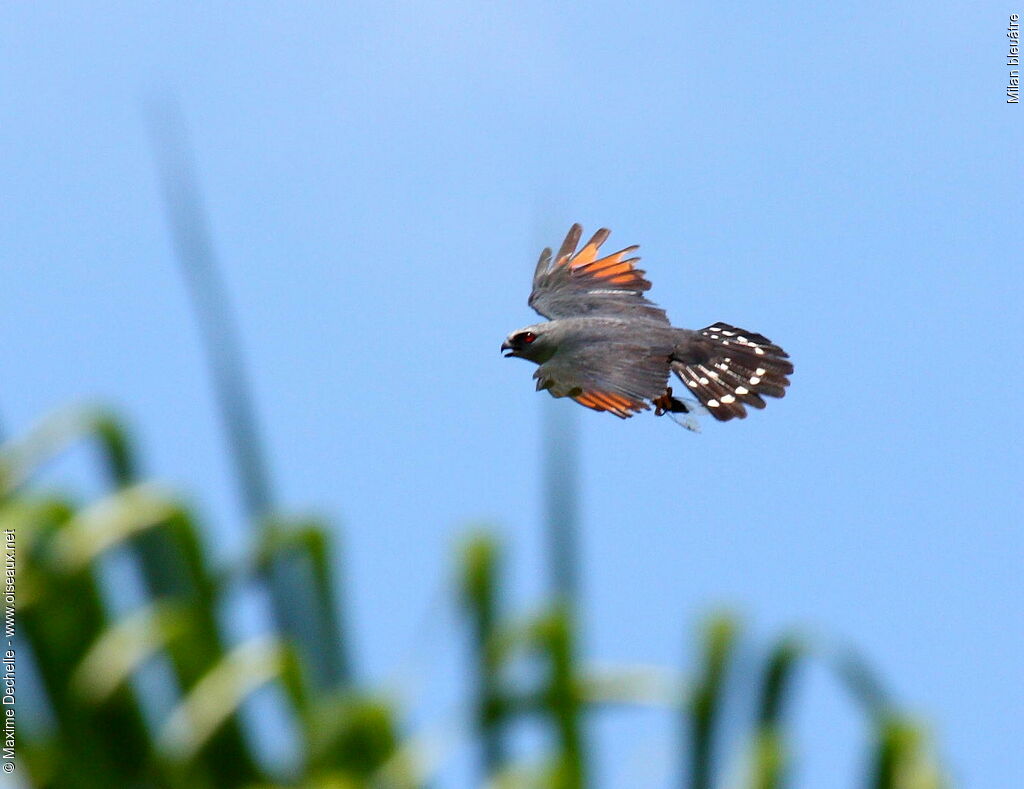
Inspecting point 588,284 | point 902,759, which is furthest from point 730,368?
point 902,759

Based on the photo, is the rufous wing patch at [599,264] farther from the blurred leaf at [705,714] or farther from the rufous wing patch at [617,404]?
the blurred leaf at [705,714]

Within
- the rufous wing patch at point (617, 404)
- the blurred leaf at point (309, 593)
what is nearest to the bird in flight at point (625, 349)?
the rufous wing patch at point (617, 404)

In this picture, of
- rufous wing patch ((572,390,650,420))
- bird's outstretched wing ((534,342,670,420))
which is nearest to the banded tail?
bird's outstretched wing ((534,342,670,420))

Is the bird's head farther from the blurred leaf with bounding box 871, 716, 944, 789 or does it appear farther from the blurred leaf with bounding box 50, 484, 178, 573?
the blurred leaf with bounding box 871, 716, 944, 789

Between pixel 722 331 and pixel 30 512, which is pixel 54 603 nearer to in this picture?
pixel 30 512

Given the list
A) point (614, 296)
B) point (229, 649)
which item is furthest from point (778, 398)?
point (229, 649)

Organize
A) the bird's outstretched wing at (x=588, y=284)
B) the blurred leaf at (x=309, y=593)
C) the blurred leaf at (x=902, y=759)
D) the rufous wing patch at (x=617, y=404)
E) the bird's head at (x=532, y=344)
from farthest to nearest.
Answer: the bird's outstretched wing at (x=588, y=284) → the bird's head at (x=532, y=344) → the rufous wing patch at (x=617, y=404) → the blurred leaf at (x=309, y=593) → the blurred leaf at (x=902, y=759)
